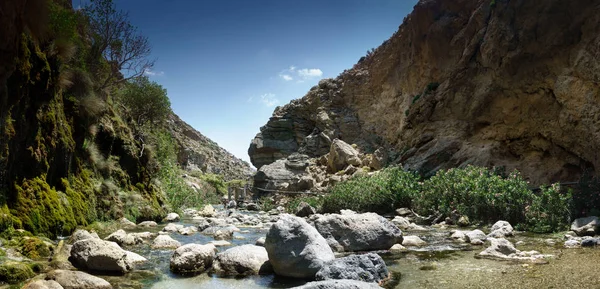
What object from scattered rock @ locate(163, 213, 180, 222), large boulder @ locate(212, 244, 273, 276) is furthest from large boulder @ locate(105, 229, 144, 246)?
scattered rock @ locate(163, 213, 180, 222)

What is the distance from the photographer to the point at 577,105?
53.0 ft

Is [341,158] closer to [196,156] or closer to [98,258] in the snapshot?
[98,258]

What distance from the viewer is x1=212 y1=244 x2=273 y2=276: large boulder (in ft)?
23.1

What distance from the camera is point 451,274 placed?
21.4ft

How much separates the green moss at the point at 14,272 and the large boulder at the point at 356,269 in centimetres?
407

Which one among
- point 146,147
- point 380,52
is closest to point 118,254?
point 146,147

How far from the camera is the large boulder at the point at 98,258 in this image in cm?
672

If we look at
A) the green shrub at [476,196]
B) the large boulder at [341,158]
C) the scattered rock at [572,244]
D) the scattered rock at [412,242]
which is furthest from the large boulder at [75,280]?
the large boulder at [341,158]

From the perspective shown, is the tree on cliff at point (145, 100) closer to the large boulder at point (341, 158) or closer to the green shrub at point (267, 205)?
the green shrub at point (267, 205)

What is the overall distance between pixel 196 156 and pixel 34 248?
78.7 meters

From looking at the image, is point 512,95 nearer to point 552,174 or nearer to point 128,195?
point 552,174

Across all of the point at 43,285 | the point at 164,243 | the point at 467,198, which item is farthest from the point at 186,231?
the point at 467,198

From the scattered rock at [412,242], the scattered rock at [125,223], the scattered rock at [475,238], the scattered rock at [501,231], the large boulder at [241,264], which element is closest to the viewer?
the large boulder at [241,264]

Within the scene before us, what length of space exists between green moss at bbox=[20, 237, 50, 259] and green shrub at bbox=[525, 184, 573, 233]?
38.9 feet
